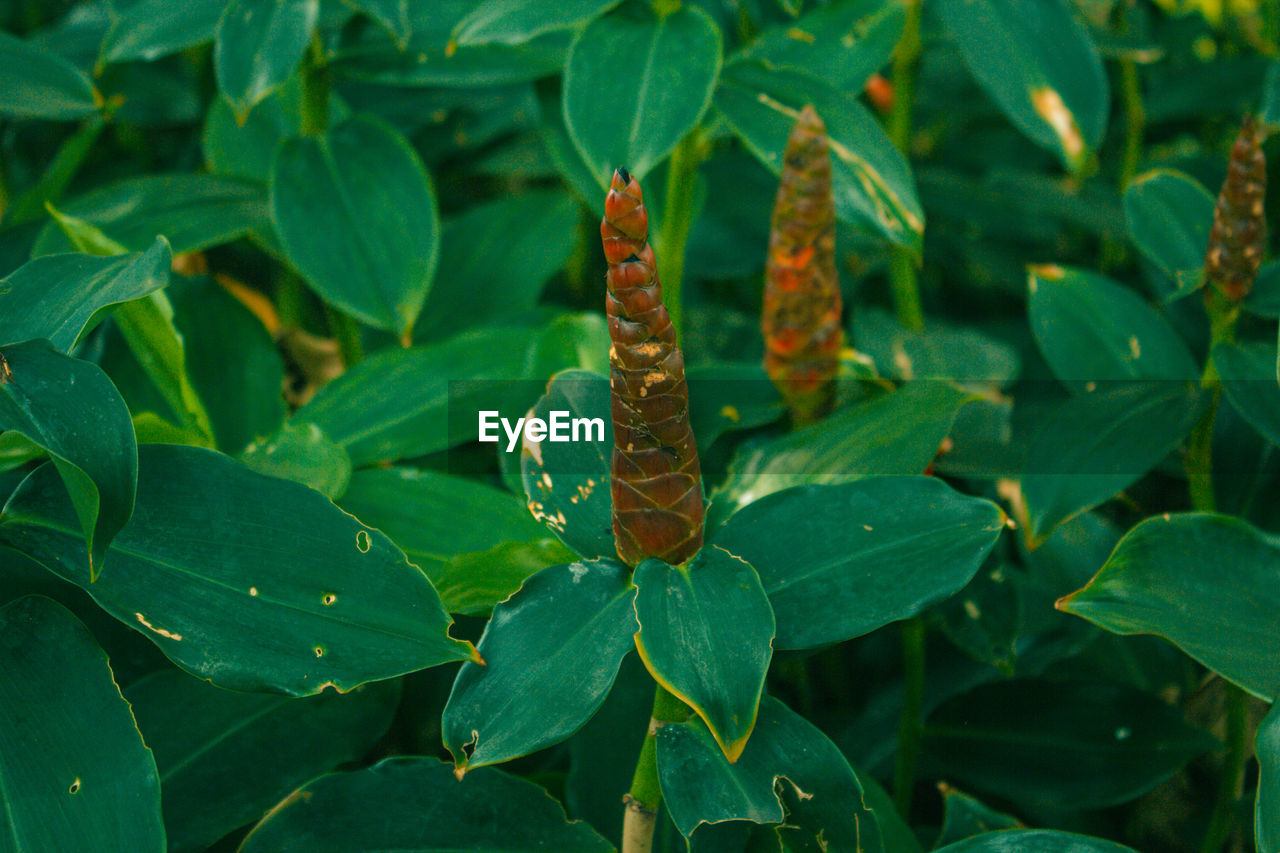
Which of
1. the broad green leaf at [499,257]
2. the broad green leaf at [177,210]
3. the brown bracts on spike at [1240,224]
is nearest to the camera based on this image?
the brown bracts on spike at [1240,224]

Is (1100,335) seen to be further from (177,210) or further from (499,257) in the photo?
(177,210)

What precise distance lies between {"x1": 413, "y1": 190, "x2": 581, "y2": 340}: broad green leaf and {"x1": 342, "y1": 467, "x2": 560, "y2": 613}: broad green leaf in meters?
0.31

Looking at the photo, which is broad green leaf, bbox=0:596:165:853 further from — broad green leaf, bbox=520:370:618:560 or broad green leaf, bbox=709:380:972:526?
broad green leaf, bbox=709:380:972:526

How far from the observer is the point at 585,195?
0.90 metres

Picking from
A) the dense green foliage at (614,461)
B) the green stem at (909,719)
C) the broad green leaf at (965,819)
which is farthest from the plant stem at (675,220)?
the broad green leaf at (965,819)

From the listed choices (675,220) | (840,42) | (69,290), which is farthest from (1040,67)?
(69,290)

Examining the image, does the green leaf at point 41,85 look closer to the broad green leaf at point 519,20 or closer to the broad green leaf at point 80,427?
the broad green leaf at point 519,20

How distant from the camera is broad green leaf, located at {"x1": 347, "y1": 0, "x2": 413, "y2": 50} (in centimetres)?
76

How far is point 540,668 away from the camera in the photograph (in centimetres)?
46

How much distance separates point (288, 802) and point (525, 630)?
209mm

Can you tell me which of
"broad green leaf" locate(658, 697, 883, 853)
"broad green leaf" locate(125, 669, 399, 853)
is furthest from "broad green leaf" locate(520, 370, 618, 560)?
"broad green leaf" locate(125, 669, 399, 853)

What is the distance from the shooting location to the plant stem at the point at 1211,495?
27.6 inches

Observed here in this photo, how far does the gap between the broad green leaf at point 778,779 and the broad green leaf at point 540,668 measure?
0.20ft

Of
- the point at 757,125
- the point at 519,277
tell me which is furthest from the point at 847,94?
the point at 519,277
